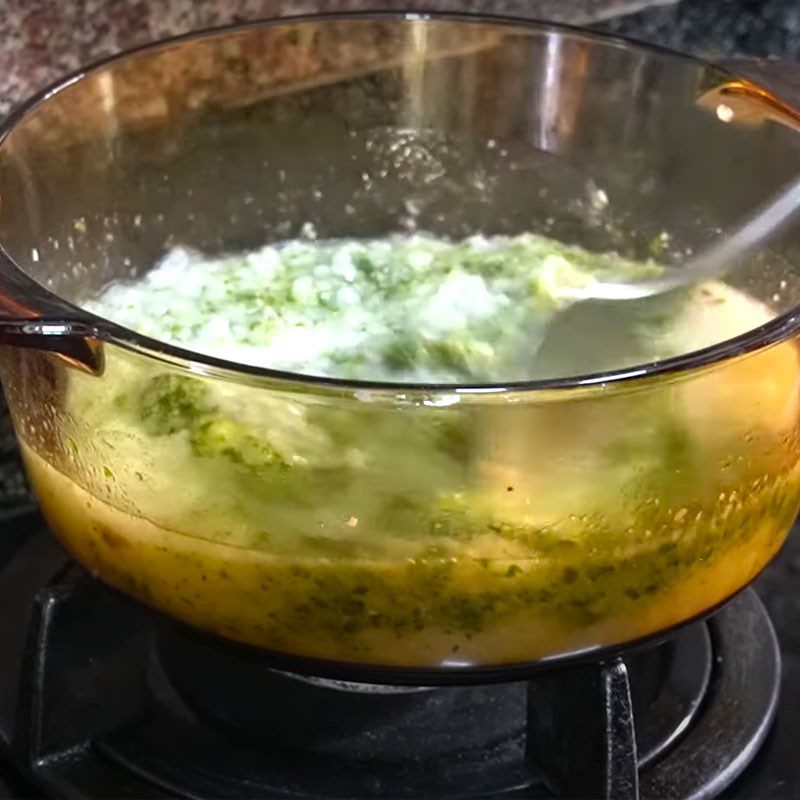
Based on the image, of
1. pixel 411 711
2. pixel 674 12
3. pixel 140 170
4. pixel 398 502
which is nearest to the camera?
pixel 398 502

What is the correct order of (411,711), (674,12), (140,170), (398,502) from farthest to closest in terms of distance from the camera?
(674,12) → (140,170) → (411,711) → (398,502)

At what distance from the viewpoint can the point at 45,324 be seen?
0.42m

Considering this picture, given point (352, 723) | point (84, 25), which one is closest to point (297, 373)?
point (352, 723)

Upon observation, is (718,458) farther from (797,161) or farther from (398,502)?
(797,161)

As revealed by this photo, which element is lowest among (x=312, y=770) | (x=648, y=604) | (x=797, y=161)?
(x=312, y=770)

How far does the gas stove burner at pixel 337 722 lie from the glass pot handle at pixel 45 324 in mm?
130

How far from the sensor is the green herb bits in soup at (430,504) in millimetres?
Result: 428

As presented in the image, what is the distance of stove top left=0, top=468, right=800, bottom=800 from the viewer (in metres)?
0.51

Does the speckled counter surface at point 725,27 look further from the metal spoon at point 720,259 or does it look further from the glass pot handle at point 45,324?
the glass pot handle at point 45,324

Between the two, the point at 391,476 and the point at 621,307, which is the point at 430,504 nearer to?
the point at 391,476

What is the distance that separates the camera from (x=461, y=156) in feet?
2.56

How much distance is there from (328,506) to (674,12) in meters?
0.56

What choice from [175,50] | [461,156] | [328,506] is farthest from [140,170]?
[328,506]

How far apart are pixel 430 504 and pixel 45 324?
0.14 meters
